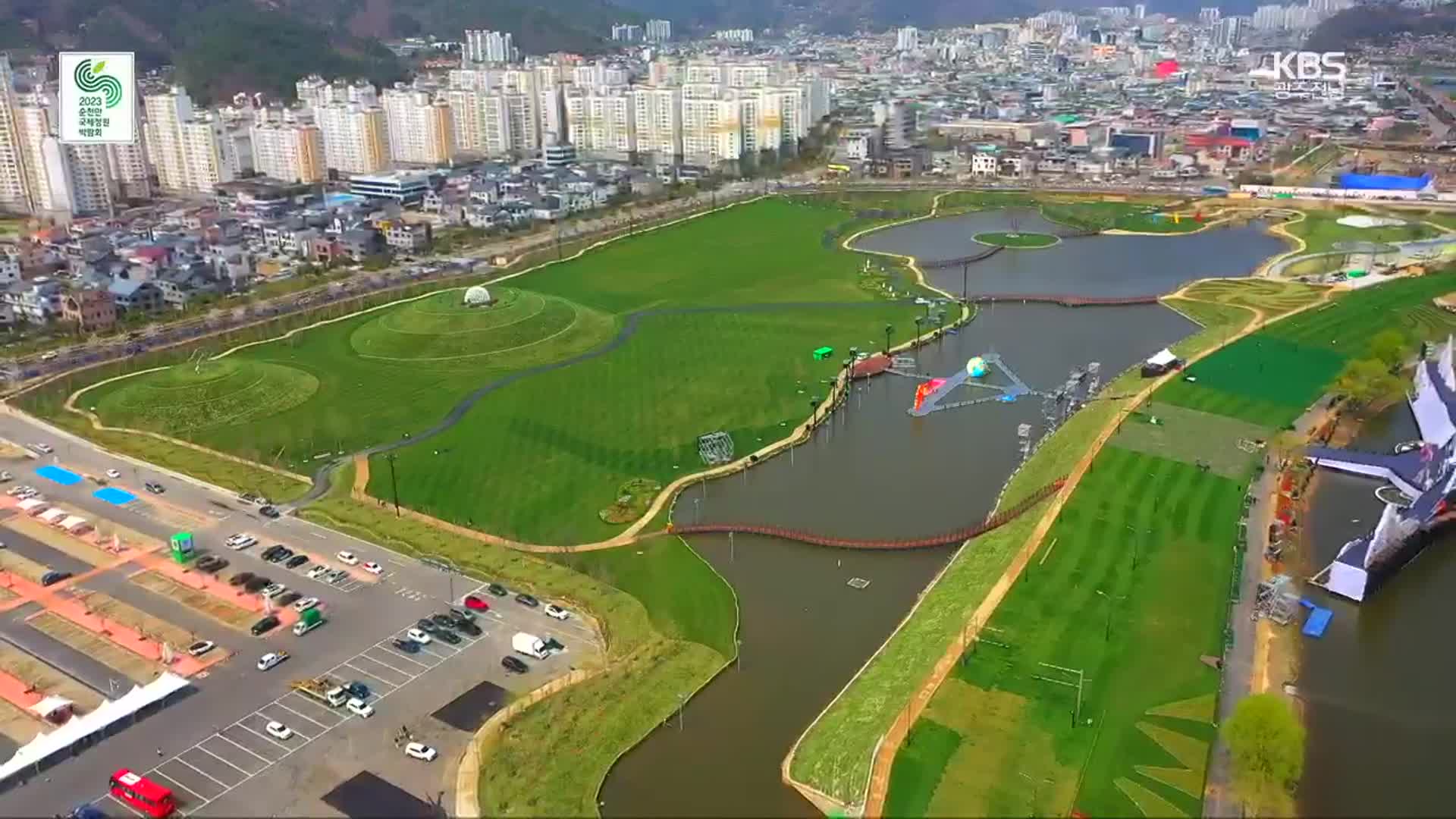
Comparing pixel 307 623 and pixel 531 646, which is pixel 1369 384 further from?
pixel 307 623

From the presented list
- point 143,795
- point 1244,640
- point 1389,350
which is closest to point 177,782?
point 143,795

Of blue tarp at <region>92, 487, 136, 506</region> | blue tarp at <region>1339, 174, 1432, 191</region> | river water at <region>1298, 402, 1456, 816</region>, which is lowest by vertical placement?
river water at <region>1298, 402, 1456, 816</region>

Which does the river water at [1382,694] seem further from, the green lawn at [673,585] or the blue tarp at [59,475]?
the blue tarp at [59,475]

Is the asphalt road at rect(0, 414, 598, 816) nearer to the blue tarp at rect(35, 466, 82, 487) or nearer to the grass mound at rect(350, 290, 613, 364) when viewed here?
the blue tarp at rect(35, 466, 82, 487)

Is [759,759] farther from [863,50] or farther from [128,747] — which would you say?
[863,50]

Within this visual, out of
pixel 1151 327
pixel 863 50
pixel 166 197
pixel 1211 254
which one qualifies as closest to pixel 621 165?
pixel 166 197

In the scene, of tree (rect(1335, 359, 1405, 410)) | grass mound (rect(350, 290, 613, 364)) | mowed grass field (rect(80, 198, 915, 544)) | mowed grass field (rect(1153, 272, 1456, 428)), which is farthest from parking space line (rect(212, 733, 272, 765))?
tree (rect(1335, 359, 1405, 410))
